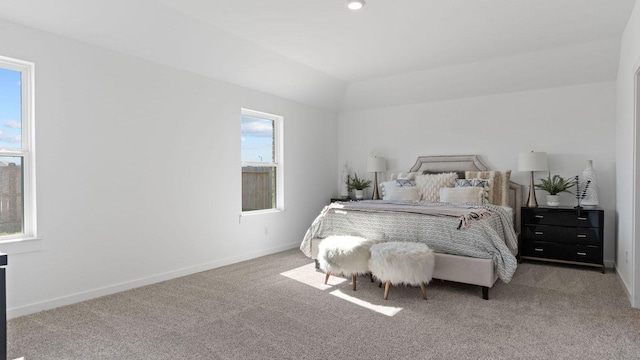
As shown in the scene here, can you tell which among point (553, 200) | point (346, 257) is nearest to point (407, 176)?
point (553, 200)

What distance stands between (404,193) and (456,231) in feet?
5.88

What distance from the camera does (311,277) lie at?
410cm

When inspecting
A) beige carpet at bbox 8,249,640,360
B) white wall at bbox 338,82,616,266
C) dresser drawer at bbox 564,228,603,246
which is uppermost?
white wall at bbox 338,82,616,266

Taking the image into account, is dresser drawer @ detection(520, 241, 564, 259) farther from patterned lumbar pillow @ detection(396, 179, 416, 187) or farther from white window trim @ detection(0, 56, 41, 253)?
white window trim @ detection(0, 56, 41, 253)

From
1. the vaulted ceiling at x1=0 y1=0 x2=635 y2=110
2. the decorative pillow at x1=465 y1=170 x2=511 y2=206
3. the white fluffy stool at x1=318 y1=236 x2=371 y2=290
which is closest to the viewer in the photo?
the vaulted ceiling at x1=0 y1=0 x2=635 y2=110

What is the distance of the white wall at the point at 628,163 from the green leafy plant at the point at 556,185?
52 centimetres

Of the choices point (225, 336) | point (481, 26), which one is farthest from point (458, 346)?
point (481, 26)

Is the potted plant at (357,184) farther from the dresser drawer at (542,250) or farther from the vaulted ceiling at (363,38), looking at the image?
the dresser drawer at (542,250)

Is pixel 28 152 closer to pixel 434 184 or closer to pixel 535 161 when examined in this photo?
pixel 434 184

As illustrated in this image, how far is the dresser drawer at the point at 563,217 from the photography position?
4332 millimetres

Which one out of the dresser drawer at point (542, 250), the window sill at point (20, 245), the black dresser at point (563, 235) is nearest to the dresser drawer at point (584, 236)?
the black dresser at point (563, 235)

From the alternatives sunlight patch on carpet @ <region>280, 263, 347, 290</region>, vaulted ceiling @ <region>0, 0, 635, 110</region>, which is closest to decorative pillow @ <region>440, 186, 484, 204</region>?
vaulted ceiling @ <region>0, 0, 635, 110</region>

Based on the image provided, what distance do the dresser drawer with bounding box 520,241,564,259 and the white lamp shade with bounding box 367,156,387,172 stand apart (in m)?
2.35

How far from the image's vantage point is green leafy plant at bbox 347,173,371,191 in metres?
6.38
